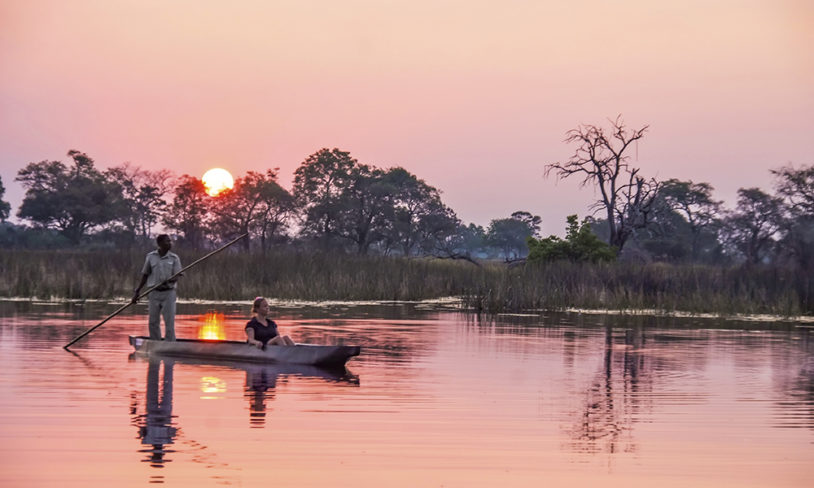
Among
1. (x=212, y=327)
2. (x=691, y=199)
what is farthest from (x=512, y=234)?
(x=212, y=327)

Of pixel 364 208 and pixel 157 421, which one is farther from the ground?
pixel 364 208

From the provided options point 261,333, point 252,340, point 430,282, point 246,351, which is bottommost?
point 246,351

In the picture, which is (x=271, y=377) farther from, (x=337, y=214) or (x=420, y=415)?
(x=337, y=214)

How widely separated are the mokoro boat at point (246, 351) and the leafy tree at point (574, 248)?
23541 millimetres

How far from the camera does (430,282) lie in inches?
1496

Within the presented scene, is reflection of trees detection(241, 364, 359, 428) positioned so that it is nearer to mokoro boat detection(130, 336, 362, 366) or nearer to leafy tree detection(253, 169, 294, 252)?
mokoro boat detection(130, 336, 362, 366)

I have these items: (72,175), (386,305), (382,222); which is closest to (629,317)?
(386,305)

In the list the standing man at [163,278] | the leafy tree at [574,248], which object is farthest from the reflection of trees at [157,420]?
the leafy tree at [574,248]

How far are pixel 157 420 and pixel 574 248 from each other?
30090 millimetres

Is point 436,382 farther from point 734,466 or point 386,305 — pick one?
point 386,305

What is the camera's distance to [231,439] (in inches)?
437

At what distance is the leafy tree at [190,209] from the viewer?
74938 millimetres

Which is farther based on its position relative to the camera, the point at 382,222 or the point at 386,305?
the point at 382,222

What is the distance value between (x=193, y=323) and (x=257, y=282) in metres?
10.8
